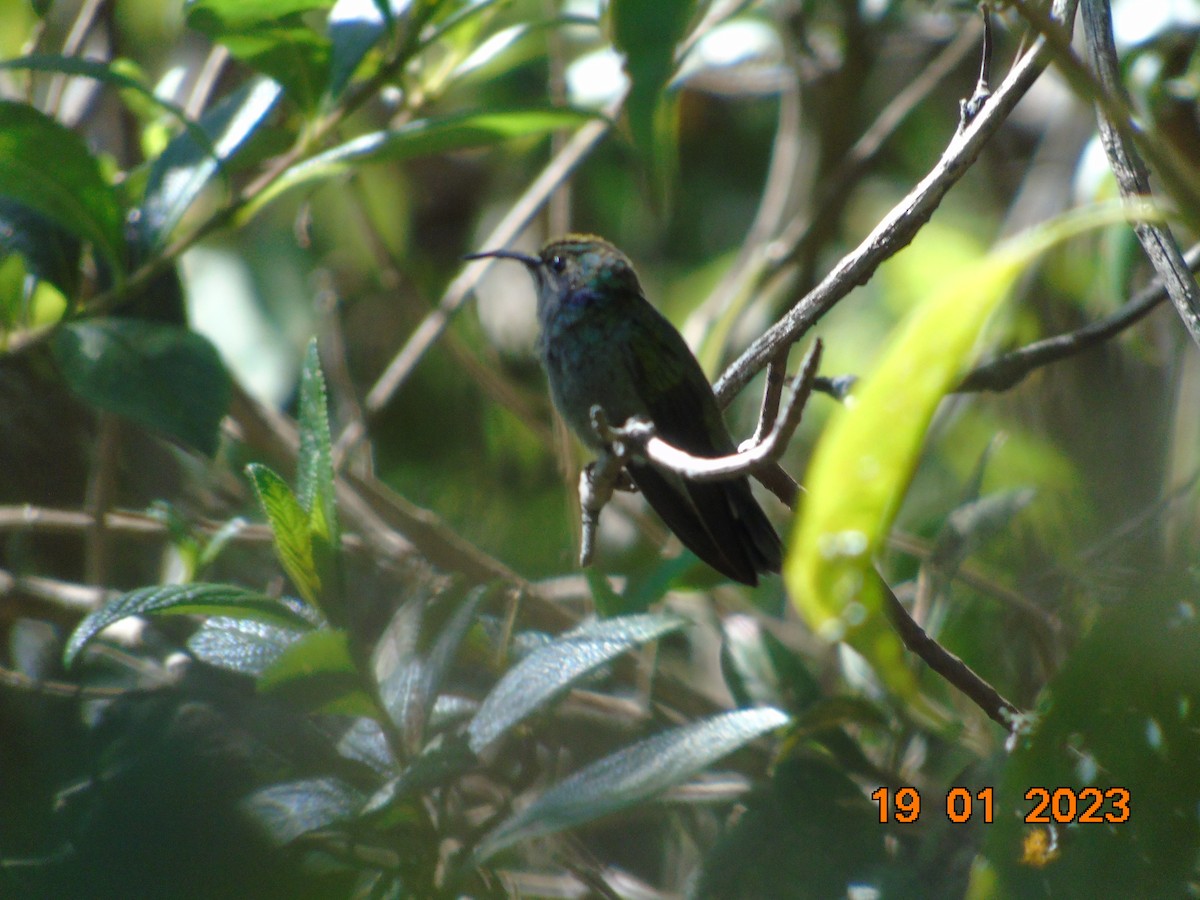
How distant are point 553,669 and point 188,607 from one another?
46 centimetres

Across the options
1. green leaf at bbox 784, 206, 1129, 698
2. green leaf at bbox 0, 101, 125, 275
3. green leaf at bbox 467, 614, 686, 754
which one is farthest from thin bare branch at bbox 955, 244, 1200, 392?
green leaf at bbox 0, 101, 125, 275

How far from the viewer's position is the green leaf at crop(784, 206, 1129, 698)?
0.75m

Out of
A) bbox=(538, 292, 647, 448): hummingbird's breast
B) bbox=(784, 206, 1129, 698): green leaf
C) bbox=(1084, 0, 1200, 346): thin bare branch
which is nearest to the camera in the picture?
bbox=(784, 206, 1129, 698): green leaf

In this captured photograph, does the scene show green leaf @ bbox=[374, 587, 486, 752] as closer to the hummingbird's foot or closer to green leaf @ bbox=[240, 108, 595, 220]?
the hummingbird's foot

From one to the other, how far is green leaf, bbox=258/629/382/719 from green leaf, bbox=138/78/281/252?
891mm

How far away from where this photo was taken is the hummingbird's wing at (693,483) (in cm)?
189

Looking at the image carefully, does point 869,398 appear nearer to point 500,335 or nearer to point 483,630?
point 483,630

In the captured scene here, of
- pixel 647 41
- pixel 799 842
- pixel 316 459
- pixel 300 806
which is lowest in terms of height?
pixel 799 842

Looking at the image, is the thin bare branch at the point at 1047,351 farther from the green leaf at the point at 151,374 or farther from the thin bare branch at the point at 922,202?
the green leaf at the point at 151,374

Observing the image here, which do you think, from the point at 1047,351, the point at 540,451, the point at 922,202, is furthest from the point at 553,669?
the point at 540,451

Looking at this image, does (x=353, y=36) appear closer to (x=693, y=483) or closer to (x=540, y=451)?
(x=693, y=483)

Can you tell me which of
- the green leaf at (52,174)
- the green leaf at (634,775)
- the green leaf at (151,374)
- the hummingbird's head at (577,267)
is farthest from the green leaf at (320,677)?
the hummingbird's head at (577,267)

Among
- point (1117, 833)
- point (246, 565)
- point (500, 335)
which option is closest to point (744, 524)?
point (1117, 833)

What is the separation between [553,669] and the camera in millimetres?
1413
